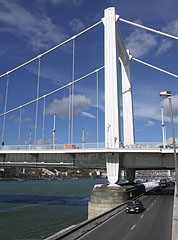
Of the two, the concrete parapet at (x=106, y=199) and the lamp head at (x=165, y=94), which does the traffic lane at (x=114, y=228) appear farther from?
the lamp head at (x=165, y=94)

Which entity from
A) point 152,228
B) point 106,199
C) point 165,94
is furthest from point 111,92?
point 152,228

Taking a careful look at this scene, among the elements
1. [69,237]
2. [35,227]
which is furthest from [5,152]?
[69,237]

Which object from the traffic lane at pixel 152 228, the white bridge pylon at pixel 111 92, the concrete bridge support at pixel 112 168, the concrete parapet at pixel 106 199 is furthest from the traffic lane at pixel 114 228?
the white bridge pylon at pixel 111 92

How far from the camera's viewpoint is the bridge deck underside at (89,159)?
31969 mm

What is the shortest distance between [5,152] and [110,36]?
83.4ft

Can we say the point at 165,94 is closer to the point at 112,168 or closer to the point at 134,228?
the point at 134,228

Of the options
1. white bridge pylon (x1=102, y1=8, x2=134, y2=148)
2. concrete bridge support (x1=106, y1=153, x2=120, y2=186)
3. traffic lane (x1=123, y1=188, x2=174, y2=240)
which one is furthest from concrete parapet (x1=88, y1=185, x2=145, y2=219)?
traffic lane (x1=123, y1=188, x2=174, y2=240)

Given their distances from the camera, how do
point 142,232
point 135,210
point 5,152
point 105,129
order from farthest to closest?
point 5,152 < point 105,129 < point 135,210 < point 142,232

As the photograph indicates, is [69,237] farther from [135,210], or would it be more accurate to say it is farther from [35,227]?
[35,227]

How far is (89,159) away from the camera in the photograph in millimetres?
35000

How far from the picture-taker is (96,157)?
113 feet

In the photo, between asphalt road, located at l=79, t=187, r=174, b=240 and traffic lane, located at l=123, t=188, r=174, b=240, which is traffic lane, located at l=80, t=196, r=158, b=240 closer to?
asphalt road, located at l=79, t=187, r=174, b=240

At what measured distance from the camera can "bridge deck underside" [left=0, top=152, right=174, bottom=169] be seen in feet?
105

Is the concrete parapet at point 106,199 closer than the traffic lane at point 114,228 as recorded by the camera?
No
